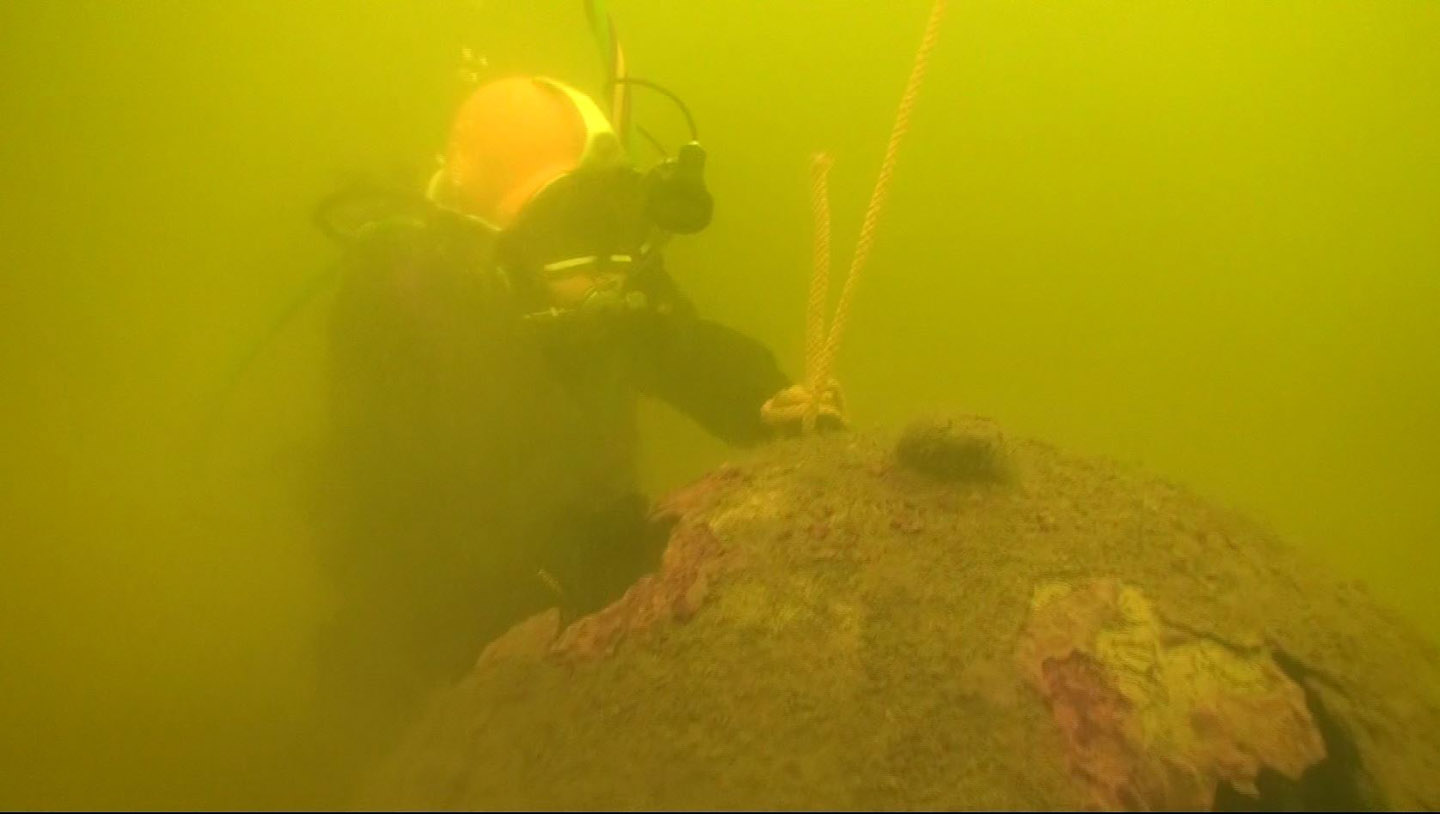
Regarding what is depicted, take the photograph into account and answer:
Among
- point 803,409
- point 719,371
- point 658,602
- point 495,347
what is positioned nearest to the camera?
point 658,602

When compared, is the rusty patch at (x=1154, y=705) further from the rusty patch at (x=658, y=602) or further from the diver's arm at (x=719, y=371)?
the diver's arm at (x=719, y=371)

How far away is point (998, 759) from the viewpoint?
1.00 meters

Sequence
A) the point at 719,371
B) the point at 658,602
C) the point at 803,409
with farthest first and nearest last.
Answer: the point at 719,371
the point at 803,409
the point at 658,602

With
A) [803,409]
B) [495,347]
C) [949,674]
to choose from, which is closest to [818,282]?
[803,409]

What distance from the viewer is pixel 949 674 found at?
1.09 meters

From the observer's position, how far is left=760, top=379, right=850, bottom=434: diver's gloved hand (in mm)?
1979

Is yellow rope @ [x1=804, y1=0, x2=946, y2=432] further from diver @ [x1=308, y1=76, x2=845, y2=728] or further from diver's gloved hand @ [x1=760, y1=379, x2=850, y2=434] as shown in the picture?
diver @ [x1=308, y1=76, x2=845, y2=728]

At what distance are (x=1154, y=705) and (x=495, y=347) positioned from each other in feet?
8.33

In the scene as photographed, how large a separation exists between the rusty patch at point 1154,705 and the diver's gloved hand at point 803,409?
2.95 feet

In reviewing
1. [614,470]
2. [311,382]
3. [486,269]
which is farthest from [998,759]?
[311,382]

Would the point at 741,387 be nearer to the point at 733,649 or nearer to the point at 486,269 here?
the point at 486,269

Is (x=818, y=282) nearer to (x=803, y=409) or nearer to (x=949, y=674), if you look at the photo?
(x=803, y=409)

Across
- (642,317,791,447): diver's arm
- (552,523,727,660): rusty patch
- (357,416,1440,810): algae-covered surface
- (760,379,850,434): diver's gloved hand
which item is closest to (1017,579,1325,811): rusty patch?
(357,416,1440,810): algae-covered surface

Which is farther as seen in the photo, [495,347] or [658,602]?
[495,347]
